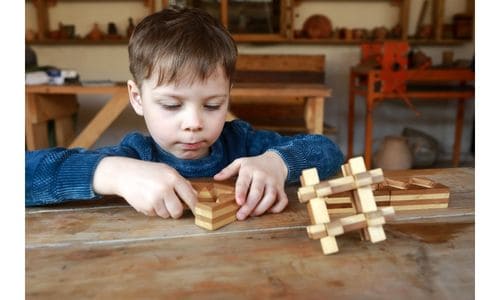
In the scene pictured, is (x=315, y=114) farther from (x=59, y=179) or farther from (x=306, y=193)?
(x=306, y=193)

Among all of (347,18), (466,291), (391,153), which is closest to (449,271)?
(466,291)

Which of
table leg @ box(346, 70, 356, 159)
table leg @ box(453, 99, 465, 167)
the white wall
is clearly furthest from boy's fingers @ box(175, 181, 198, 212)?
table leg @ box(453, 99, 465, 167)

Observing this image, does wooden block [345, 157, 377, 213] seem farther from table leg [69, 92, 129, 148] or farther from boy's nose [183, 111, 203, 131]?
table leg [69, 92, 129, 148]

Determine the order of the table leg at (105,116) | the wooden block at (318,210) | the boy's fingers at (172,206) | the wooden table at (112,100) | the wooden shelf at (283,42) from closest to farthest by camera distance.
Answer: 1. the wooden block at (318,210)
2. the boy's fingers at (172,206)
3. the wooden table at (112,100)
4. the table leg at (105,116)
5. the wooden shelf at (283,42)

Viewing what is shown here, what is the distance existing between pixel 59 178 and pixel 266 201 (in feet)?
1.25

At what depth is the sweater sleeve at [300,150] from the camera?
97 centimetres

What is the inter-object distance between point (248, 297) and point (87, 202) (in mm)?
487

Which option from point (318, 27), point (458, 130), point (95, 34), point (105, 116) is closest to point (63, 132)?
point (105, 116)

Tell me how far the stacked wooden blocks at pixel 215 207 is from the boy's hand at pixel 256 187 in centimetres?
2

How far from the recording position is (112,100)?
2.97m

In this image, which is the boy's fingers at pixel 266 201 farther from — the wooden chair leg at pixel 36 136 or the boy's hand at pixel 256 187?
the wooden chair leg at pixel 36 136

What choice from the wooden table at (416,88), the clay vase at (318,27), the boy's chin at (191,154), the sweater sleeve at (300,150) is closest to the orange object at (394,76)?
the wooden table at (416,88)

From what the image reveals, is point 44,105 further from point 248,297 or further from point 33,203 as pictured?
point 248,297
